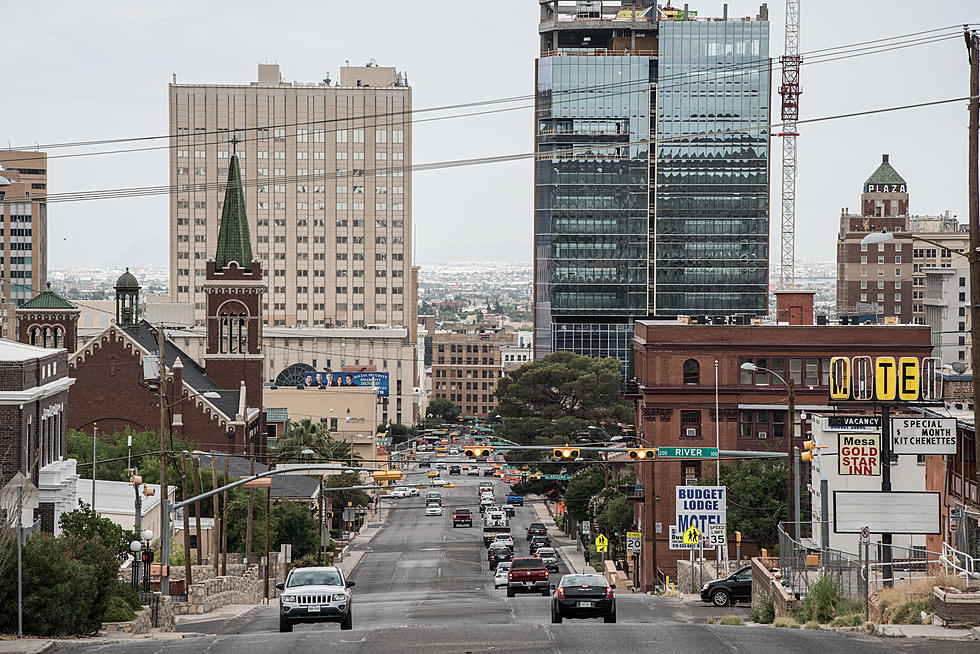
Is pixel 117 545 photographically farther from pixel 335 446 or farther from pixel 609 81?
pixel 609 81

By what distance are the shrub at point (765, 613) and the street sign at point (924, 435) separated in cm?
929

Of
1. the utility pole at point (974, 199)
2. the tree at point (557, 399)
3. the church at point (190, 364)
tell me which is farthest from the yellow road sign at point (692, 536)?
the tree at point (557, 399)

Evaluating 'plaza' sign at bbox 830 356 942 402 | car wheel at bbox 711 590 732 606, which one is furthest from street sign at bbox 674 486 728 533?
'plaza' sign at bbox 830 356 942 402

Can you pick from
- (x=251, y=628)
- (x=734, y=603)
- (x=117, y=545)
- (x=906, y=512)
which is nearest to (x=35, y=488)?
(x=117, y=545)

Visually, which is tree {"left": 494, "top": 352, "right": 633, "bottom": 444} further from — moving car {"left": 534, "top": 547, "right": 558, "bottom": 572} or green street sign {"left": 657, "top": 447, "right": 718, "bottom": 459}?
green street sign {"left": 657, "top": 447, "right": 718, "bottom": 459}

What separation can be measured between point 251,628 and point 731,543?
3987cm

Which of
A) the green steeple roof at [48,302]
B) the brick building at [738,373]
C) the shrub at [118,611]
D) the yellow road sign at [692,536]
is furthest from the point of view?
the green steeple roof at [48,302]

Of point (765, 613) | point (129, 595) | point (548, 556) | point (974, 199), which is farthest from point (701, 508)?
point (548, 556)

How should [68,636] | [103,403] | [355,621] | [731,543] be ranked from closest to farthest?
1. [68,636]
2. [355,621]
3. [731,543]
4. [103,403]

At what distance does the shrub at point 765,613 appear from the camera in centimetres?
3938

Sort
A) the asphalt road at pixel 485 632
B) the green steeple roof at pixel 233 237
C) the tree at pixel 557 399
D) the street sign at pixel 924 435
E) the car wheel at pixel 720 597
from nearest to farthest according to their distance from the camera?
the asphalt road at pixel 485 632 < the street sign at pixel 924 435 < the car wheel at pixel 720 597 < the green steeple roof at pixel 233 237 < the tree at pixel 557 399

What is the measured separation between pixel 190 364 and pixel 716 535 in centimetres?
6033

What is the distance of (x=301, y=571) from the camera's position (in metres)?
36.6

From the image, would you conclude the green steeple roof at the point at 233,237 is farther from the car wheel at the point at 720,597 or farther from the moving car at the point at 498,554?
the car wheel at the point at 720,597
